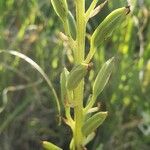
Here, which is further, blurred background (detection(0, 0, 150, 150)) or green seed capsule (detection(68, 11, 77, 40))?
blurred background (detection(0, 0, 150, 150))

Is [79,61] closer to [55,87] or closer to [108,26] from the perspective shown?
[108,26]

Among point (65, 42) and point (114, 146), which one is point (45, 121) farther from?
point (65, 42)

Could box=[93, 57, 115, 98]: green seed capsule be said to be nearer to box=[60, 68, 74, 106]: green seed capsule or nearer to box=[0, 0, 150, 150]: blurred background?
box=[60, 68, 74, 106]: green seed capsule

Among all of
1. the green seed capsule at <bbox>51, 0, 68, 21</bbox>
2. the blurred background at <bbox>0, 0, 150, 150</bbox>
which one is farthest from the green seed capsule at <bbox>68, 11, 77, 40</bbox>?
the blurred background at <bbox>0, 0, 150, 150</bbox>

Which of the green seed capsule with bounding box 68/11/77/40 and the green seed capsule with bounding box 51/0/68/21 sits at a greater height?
the green seed capsule with bounding box 51/0/68/21

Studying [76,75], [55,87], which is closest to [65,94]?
[76,75]

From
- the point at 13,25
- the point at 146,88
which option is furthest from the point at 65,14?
the point at 13,25

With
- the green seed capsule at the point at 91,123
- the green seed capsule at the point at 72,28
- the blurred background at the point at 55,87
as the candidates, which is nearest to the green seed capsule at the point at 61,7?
the green seed capsule at the point at 72,28
